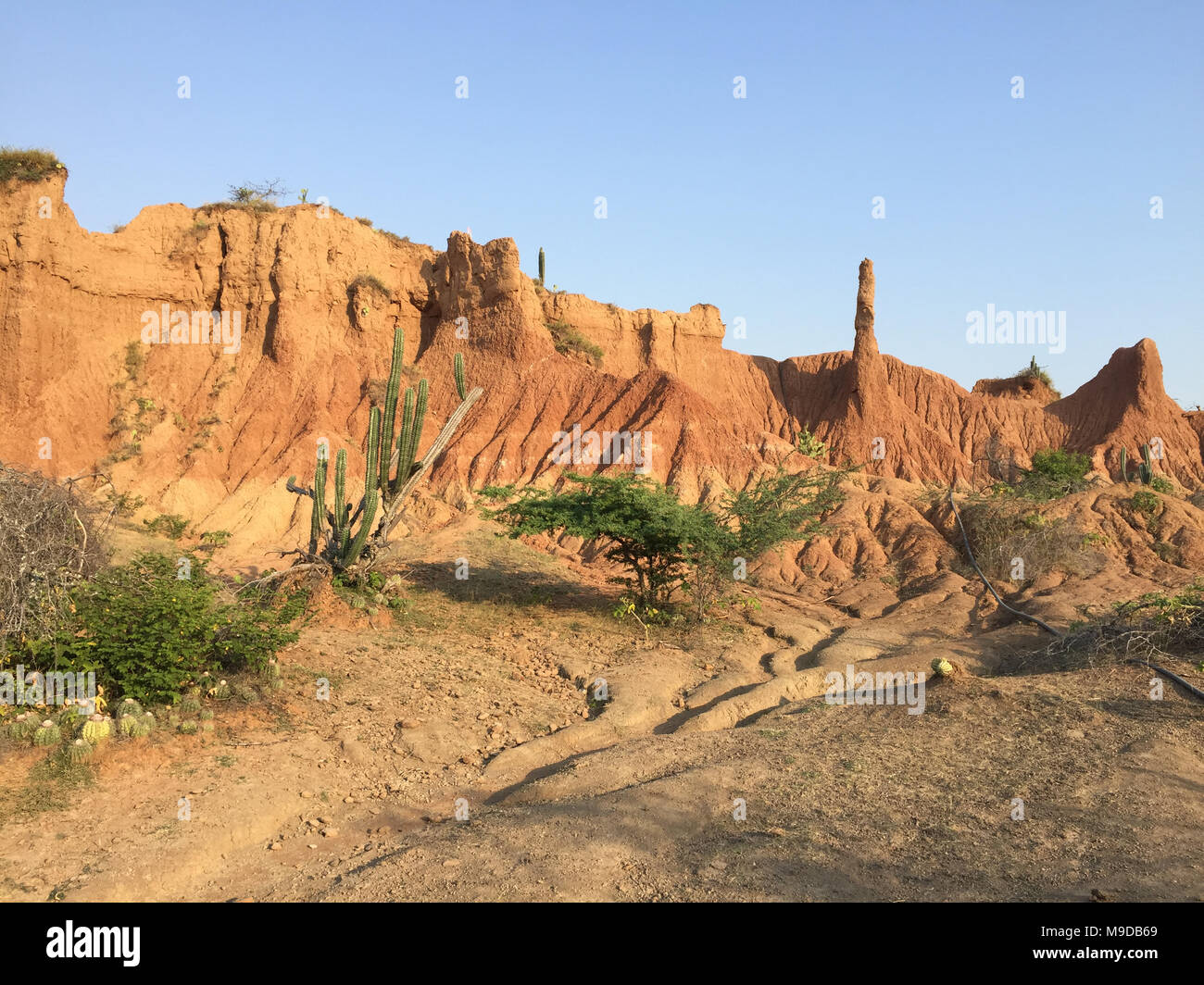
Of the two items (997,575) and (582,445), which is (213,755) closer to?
(997,575)

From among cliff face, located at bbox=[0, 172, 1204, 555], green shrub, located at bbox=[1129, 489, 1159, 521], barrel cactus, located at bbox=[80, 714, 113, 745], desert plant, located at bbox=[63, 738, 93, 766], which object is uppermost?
cliff face, located at bbox=[0, 172, 1204, 555]

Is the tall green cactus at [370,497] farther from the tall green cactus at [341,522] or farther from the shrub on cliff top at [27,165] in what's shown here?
the shrub on cliff top at [27,165]

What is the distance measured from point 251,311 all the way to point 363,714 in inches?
910

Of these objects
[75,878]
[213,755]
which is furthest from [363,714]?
[75,878]

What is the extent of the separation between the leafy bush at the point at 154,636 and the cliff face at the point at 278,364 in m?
14.3

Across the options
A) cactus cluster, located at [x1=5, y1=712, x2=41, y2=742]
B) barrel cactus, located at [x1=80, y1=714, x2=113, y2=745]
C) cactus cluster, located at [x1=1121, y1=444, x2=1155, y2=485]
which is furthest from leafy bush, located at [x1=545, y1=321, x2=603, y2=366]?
cactus cluster, located at [x1=5, y1=712, x2=41, y2=742]

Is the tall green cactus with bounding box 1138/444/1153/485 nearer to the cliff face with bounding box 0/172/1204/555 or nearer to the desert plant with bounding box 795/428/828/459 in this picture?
the cliff face with bounding box 0/172/1204/555

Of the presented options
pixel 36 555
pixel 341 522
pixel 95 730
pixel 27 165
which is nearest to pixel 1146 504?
pixel 341 522

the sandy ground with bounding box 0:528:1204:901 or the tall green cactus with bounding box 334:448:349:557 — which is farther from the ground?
the tall green cactus with bounding box 334:448:349:557

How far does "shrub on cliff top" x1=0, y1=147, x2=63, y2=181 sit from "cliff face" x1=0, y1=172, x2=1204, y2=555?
0.35 meters

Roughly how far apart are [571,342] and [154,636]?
85.0 ft

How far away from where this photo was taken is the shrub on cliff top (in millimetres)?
26141

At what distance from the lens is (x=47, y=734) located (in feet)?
25.9

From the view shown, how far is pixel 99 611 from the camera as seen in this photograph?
904cm
